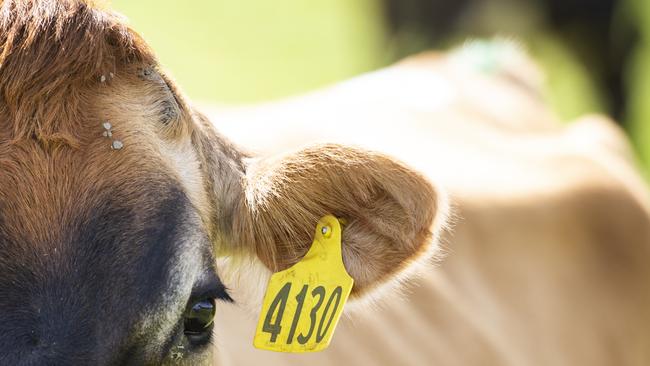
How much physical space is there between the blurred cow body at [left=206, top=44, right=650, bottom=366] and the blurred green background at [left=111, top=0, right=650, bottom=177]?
11.3 ft

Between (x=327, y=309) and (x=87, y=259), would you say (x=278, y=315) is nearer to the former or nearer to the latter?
(x=327, y=309)

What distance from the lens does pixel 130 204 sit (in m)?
2.24

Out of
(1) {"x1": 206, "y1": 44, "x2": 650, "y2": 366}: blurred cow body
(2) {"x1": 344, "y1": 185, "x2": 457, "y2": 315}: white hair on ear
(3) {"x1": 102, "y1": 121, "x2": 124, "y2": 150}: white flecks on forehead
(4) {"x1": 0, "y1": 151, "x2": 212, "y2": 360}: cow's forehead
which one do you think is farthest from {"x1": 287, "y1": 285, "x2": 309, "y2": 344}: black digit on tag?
(1) {"x1": 206, "y1": 44, "x2": 650, "y2": 366}: blurred cow body

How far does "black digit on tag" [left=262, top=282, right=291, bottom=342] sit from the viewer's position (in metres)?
2.55

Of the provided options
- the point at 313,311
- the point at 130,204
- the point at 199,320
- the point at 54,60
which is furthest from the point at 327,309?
the point at 54,60

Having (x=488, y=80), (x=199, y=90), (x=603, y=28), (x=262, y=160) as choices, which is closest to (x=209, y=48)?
(x=199, y=90)

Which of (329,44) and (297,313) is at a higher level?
(297,313)

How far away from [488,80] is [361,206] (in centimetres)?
307

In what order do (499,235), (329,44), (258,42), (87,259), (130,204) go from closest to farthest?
(87,259) → (130,204) → (499,235) → (329,44) → (258,42)

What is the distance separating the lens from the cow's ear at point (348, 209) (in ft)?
8.34

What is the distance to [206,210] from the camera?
2.53m

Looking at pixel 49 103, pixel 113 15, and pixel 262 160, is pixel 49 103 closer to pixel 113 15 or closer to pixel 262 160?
pixel 113 15

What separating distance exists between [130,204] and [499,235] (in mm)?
2254

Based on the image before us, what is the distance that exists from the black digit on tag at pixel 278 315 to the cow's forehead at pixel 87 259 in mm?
297
